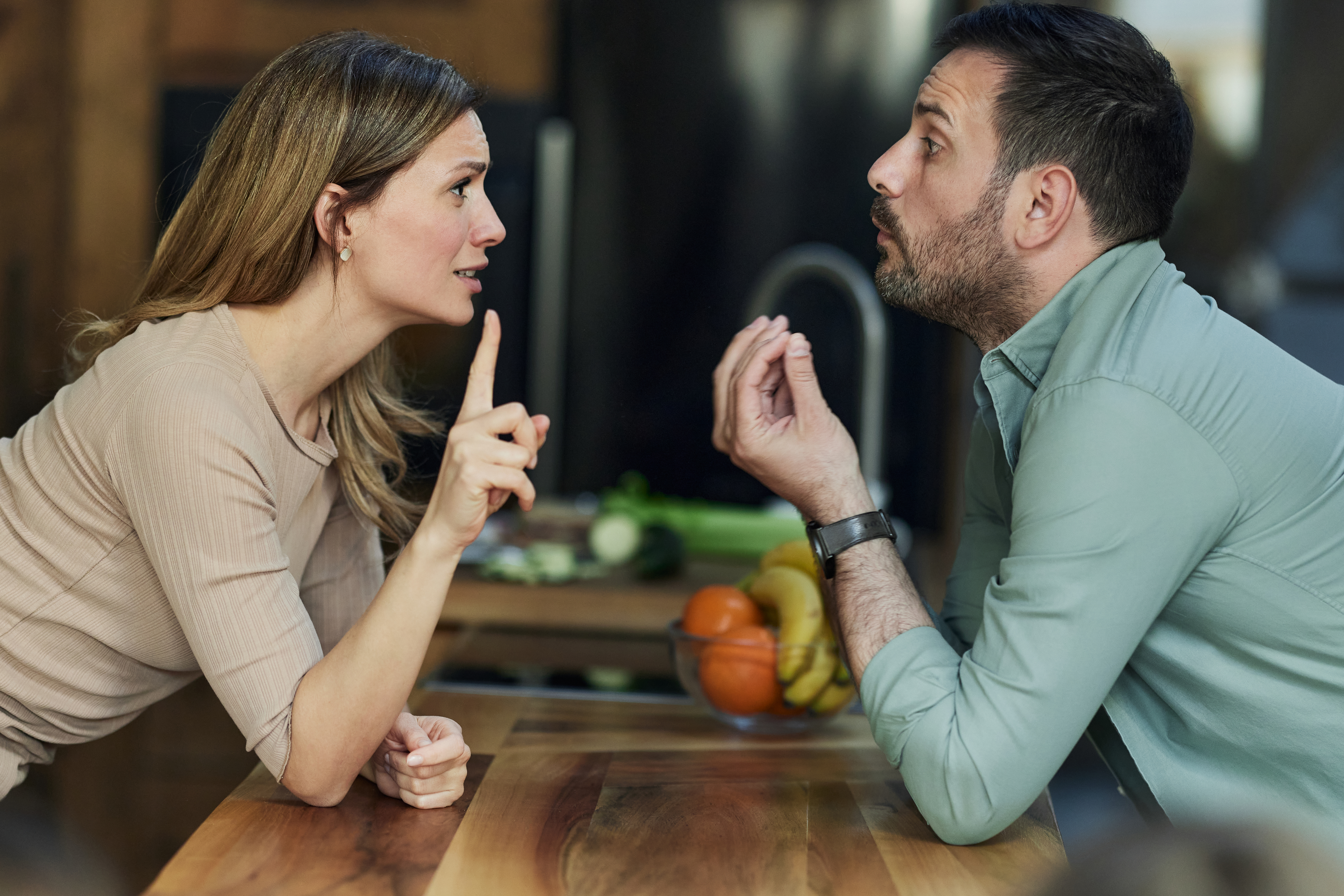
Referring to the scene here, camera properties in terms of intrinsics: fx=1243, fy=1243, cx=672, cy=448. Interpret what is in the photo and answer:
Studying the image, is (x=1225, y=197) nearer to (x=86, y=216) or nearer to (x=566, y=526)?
(x=566, y=526)

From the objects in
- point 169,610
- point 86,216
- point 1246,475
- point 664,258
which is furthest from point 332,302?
point 86,216

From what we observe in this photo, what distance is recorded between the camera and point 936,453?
11.1 feet

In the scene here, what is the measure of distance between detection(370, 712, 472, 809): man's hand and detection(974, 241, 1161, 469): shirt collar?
617 mm

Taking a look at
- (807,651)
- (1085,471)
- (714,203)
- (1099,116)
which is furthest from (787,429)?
(714,203)

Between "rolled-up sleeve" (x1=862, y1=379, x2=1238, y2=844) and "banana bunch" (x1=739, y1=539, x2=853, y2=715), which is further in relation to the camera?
"banana bunch" (x1=739, y1=539, x2=853, y2=715)

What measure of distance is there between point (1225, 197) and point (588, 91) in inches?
72.8

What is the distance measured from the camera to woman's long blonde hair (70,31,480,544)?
4.04 ft

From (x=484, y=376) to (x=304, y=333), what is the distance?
0.83ft

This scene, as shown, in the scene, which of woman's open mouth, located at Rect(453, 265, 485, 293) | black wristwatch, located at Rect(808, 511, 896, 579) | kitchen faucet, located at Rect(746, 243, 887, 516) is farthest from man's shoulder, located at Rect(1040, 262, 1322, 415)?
kitchen faucet, located at Rect(746, 243, 887, 516)

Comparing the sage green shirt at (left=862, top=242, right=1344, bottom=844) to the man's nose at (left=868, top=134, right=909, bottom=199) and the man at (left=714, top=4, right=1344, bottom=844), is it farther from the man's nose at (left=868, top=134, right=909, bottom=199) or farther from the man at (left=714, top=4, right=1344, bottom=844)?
the man's nose at (left=868, top=134, right=909, bottom=199)

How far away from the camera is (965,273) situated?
4.39ft

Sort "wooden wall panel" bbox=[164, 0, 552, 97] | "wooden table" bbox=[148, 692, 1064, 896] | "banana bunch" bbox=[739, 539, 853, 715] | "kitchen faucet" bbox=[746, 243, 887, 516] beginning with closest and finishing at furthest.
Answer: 1. "wooden table" bbox=[148, 692, 1064, 896]
2. "banana bunch" bbox=[739, 539, 853, 715]
3. "kitchen faucet" bbox=[746, 243, 887, 516]
4. "wooden wall panel" bbox=[164, 0, 552, 97]

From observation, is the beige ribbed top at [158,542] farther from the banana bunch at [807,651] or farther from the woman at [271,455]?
the banana bunch at [807,651]

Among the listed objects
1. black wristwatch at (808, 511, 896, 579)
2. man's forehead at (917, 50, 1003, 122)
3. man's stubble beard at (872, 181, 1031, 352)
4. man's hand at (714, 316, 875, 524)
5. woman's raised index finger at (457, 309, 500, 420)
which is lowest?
black wristwatch at (808, 511, 896, 579)
